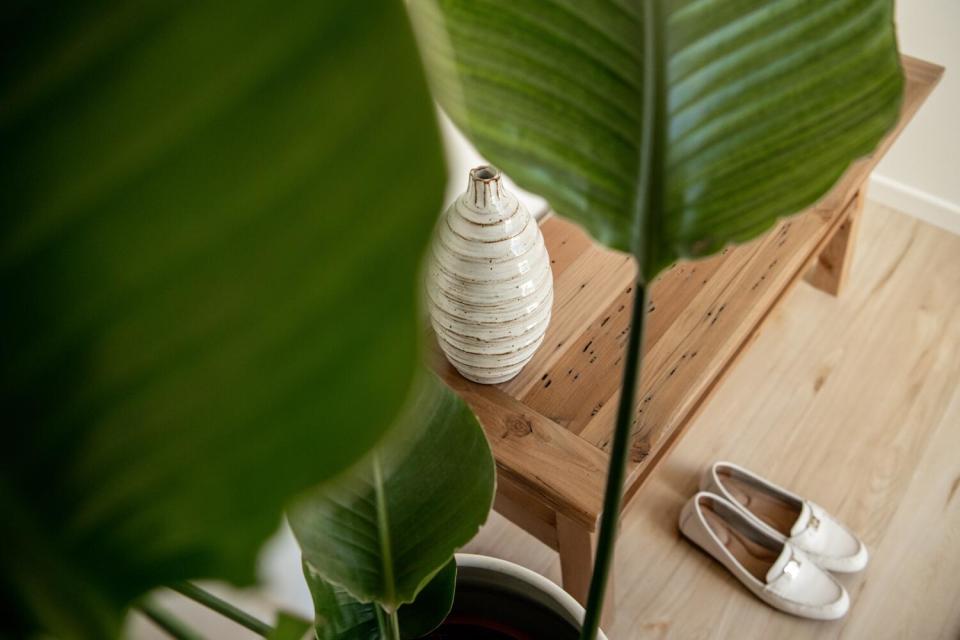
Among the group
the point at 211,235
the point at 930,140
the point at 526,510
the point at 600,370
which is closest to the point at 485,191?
the point at 600,370

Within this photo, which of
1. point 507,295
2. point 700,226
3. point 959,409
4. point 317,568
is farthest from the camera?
point 959,409

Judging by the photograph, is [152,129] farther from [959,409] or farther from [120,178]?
[959,409]

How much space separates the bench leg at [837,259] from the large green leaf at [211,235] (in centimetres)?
136

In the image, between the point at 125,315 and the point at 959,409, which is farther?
the point at 959,409

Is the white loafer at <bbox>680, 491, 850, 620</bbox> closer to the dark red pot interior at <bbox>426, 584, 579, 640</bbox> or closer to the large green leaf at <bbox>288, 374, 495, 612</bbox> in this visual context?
the dark red pot interior at <bbox>426, 584, 579, 640</bbox>

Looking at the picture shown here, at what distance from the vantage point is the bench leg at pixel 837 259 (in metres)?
1.37

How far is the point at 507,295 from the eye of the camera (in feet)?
2.32

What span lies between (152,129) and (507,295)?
614mm

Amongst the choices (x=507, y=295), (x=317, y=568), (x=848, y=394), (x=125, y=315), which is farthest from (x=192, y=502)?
(x=848, y=394)

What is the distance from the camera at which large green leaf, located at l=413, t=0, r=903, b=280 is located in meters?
0.24

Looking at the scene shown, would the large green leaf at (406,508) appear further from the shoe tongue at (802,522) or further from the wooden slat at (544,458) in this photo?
the shoe tongue at (802,522)

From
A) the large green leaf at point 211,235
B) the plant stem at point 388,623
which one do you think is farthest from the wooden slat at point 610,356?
the large green leaf at point 211,235

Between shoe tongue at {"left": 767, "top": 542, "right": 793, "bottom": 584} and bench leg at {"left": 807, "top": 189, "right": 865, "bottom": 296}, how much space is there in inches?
21.1

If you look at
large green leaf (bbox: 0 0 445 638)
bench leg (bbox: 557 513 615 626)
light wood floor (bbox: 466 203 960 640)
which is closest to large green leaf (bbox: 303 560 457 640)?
bench leg (bbox: 557 513 615 626)
